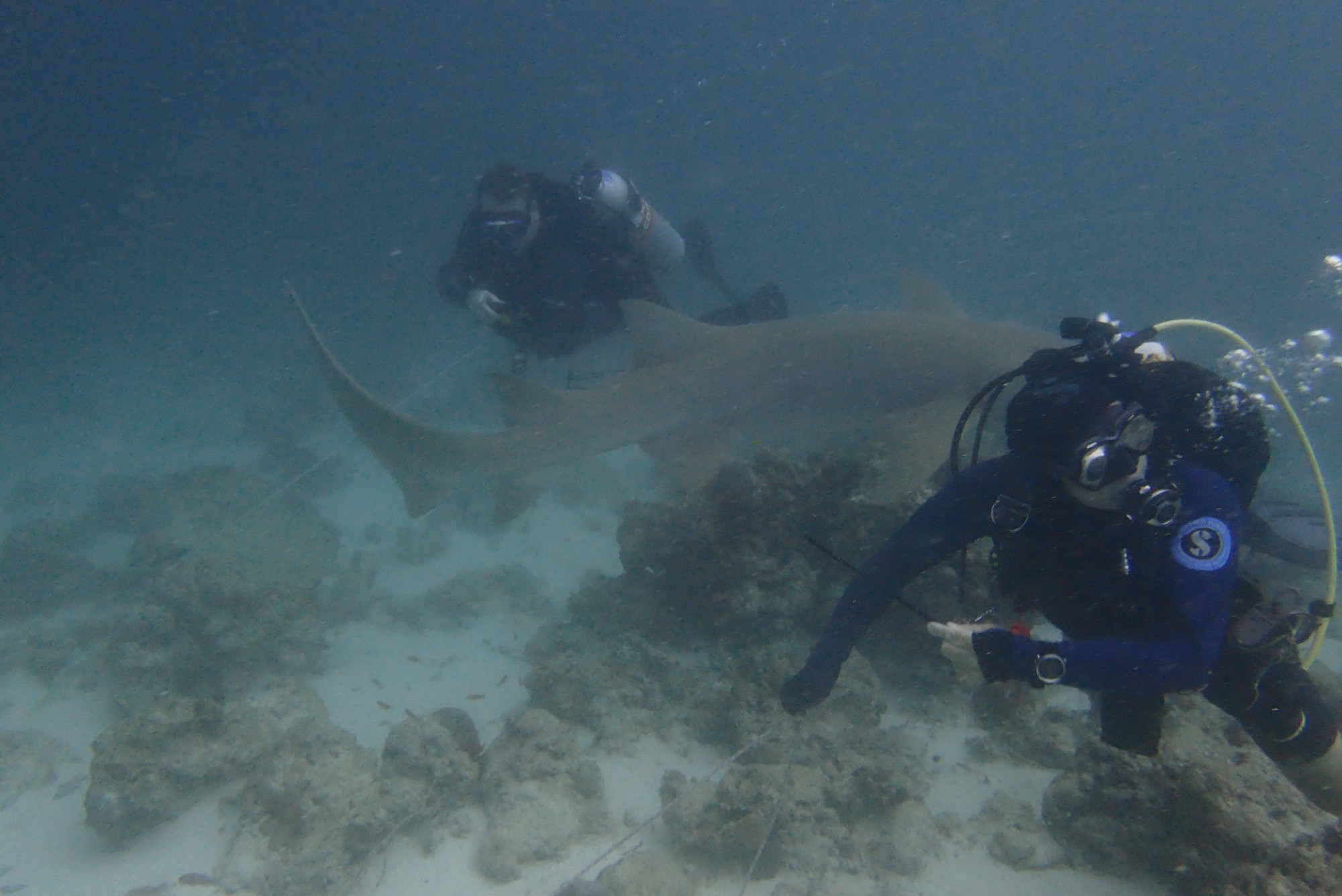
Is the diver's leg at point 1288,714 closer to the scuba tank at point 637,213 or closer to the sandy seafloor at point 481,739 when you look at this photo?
the sandy seafloor at point 481,739

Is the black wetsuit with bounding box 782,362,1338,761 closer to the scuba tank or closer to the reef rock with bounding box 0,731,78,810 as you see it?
the scuba tank

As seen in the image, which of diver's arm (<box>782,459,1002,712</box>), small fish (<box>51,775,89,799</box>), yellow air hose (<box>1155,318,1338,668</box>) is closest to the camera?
yellow air hose (<box>1155,318,1338,668</box>)

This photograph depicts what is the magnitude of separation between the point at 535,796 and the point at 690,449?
337 cm

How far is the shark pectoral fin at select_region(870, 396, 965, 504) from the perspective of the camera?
4.82 meters

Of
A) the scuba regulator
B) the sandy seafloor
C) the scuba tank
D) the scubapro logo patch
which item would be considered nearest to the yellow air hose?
the scuba regulator

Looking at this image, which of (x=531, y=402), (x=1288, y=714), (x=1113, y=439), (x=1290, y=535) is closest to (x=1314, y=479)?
(x=1288, y=714)

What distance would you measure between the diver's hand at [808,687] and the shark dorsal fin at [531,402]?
3.26m

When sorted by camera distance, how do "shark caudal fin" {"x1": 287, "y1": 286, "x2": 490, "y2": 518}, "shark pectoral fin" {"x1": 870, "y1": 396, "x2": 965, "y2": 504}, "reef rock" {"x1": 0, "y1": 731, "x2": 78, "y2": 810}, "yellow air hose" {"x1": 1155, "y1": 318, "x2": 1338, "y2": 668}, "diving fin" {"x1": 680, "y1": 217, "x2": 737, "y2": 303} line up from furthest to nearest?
Answer: "diving fin" {"x1": 680, "y1": 217, "x2": 737, "y2": 303}, "reef rock" {"x1": 0, "y1": 731, "x2": 78, "y2": 810}, "shark caudal fin" {"x1": 287, "y1": 286, "x2": 490, "y2": 518}, "shark pectoral fin" {"x1": 870, "y1": 396, "x2": 965, "y2": 504}, "yellow air hose" {"x1": 1155, "y1": 318, "x2": 1338, "y2": 668}

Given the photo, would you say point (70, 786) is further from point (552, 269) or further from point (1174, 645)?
point (1174, 645)

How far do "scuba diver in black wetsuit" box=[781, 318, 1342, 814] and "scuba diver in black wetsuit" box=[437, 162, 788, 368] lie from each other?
653 cm

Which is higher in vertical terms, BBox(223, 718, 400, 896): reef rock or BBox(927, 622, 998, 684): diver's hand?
BBox(927, 622, 998, 684): diver's hand

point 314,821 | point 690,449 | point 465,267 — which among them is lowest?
point 314,821

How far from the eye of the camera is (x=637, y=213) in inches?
330

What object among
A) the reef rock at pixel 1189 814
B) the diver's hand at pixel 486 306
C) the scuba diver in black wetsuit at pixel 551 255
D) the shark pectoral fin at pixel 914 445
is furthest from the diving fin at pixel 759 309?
the reef rock at pixel 1189 814
